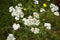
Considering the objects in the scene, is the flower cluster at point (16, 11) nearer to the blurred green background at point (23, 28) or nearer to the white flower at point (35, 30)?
the blurred green background at point (23, 28)

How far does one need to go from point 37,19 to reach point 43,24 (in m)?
0.12

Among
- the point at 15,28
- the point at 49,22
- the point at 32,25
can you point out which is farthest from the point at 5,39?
the point at 49,22

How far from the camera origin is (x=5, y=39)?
2.81m

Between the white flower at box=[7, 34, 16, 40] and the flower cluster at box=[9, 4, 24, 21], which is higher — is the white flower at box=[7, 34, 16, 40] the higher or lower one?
the lower one

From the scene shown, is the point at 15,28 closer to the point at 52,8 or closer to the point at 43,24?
the point at 43,24

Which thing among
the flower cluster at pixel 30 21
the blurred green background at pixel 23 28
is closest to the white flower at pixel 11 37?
the blurred green background at pixel 23 28

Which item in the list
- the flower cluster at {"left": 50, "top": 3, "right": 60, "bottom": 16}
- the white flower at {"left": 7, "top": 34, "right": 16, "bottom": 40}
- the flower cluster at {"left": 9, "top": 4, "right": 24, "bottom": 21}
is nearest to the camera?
the white flower at {"left": 7, "top": 34, "right": 16, "bottom": 40}

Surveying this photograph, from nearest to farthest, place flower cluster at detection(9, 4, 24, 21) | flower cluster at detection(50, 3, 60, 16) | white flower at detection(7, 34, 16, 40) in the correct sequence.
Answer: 1. white flower at detection(7, 34, 16, 40)
2. flower cluster at detection(9, 4, 24, 21)
3. flower cluster at detection(50, 3, 60, 16)

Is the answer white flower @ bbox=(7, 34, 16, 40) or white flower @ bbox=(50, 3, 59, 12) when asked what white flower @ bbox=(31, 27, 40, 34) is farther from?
white flower @ bbox=(50, 3, 59, 12)

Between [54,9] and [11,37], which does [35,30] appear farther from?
[54,9]

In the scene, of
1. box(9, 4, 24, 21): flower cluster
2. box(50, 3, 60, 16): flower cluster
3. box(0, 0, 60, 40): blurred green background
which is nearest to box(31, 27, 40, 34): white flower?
box(0, 0, 60, 40): blurred green background

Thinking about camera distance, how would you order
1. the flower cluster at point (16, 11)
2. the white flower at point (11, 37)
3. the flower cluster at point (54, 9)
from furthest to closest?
the flower cluster at point (54, 9), the flower cluster at point (16, 11), the white flower at point (11, 37)

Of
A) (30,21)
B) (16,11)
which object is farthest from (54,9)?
(16,11)

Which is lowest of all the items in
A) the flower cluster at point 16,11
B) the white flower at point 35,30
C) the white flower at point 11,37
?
the white flower at point 35,30
